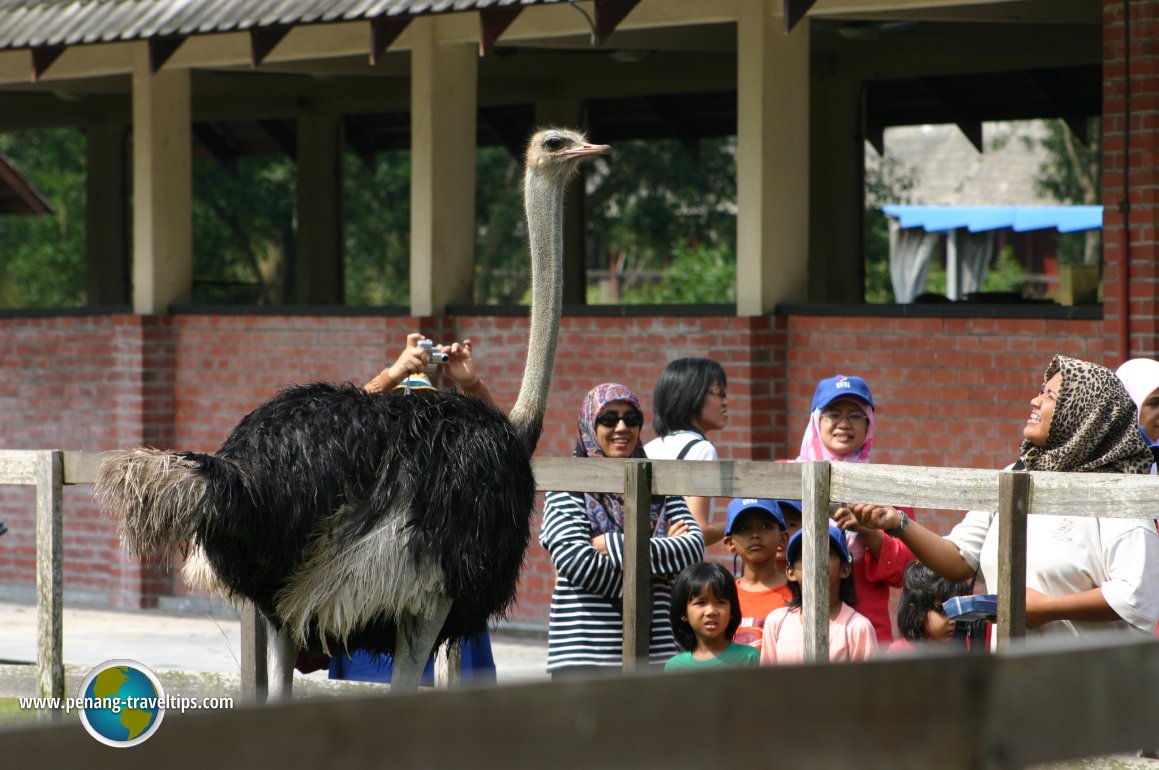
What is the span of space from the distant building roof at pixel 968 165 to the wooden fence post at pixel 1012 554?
32.1 m

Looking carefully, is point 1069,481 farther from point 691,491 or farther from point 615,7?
point 615,7

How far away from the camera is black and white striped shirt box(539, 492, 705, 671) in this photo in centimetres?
525

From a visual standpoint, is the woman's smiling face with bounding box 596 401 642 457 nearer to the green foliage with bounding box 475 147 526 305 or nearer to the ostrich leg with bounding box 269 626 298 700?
the ostrich leg with bounding box 269 626 298 700

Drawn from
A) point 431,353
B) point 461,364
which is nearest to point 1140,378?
point 461,364

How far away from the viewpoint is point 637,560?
506 centimetres

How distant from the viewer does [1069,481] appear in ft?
14.1

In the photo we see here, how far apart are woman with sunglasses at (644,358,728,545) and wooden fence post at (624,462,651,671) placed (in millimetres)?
877

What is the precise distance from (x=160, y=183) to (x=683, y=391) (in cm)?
600

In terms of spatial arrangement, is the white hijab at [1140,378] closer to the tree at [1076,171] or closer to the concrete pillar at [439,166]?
the concrete pillar at [439,166]

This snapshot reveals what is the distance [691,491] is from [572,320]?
4.70 metres

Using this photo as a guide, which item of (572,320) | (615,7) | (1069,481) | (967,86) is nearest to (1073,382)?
(1069,481)

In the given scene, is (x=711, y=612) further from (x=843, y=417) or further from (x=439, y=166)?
(x=439, y=166)

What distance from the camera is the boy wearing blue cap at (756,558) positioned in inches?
214

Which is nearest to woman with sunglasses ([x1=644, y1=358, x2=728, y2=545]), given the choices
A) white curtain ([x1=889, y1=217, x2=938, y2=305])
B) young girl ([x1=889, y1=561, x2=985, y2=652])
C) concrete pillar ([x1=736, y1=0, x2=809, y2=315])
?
young girl ([x1=889, y1=561, x2=985, y2=652])
